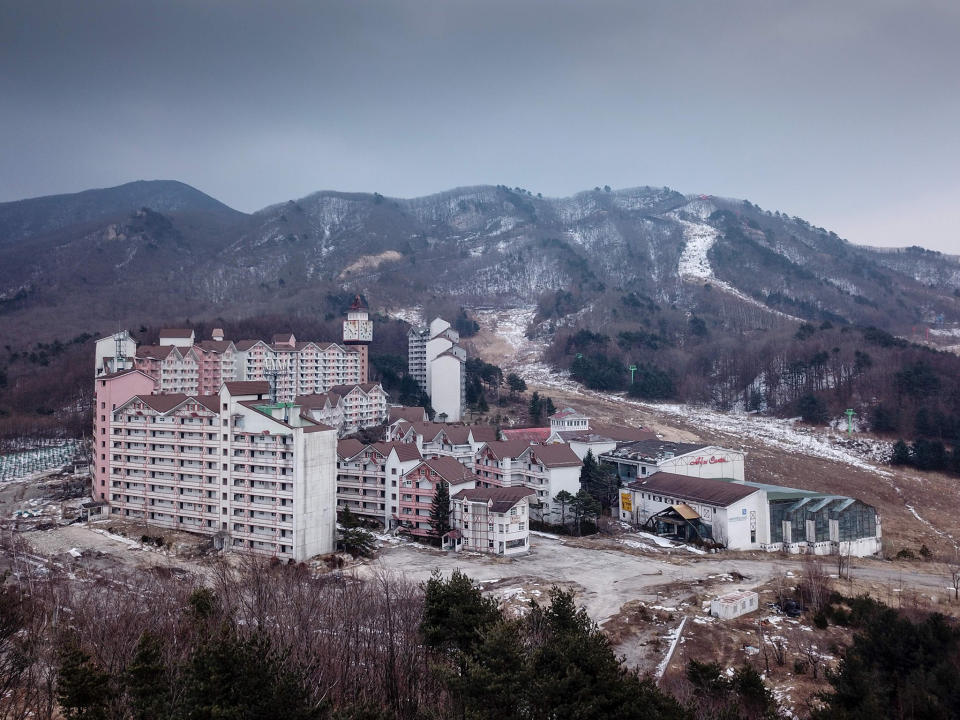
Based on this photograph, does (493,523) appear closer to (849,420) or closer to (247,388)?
(247,388)

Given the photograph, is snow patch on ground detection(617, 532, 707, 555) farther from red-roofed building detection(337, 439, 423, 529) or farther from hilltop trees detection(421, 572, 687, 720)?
hilltop trees detection(421, 572, 687, 720)

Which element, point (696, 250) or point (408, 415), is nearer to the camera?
point (408, 415)

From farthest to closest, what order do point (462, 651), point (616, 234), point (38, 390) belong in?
point (616, 234) → point (38, 390) → point (462, 651)

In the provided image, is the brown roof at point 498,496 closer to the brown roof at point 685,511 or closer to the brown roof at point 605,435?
the brown roof at point 685,511

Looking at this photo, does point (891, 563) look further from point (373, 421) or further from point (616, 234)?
point (616, 234)

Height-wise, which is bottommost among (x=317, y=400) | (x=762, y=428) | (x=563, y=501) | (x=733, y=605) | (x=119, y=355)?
(x=733, y=605)

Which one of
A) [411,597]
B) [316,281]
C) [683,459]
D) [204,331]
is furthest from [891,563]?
[316,281]

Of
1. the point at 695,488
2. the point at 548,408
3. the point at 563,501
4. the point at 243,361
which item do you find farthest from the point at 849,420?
the point at 243,361

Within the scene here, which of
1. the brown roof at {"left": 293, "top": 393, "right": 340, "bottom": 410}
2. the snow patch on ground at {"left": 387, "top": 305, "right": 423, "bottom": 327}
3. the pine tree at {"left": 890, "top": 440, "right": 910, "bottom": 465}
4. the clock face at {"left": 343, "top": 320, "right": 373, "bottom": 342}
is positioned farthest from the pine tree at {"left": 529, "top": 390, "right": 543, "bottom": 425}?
the snow patch on ground at {"left": 387, "top": 305, "right": 423, "bottom": 327}
